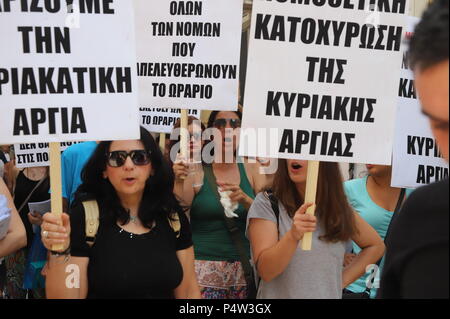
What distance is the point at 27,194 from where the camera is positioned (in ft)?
17.3

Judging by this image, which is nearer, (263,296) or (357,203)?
(263,296)

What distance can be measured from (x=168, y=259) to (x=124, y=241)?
0.24 meters

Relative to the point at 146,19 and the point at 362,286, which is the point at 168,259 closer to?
the point at 362,286

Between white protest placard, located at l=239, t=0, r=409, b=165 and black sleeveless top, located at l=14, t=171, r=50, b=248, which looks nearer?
white protest placard, located at l=239, t=0, r=409, b=165

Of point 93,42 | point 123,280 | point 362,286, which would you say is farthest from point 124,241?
point 362,286

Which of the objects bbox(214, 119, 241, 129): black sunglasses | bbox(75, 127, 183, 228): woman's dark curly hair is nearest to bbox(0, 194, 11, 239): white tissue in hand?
bbox(75, 127, 183, 228): woman's dark curly hair

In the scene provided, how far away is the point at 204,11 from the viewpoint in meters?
4.84

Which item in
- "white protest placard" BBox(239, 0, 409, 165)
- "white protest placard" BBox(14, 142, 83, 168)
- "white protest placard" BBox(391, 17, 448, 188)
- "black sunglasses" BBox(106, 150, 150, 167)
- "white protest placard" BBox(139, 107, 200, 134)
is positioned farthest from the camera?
"white protest placard" BBox(139, 107, 200, 134)

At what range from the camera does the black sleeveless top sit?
5117mm

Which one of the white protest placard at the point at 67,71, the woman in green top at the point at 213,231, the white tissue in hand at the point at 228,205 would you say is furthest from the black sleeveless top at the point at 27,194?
the white protest placard at the point at 67,71

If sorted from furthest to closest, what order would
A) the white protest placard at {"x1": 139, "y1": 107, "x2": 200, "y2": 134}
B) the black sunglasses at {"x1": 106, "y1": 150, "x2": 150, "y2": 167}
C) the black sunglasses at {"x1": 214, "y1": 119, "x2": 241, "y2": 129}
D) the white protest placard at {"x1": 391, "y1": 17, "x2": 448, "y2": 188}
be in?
the white protest placard at {"x1": 139, "y1": 107, "x2": 200, "y2": 134}
the black sunglasses at {"x1": 214, "y1": 119, "x2": 241, "y2": 129}
the white protest placard at {"x1": 391, "y1": 17, "x2": 448, "y2": 188}
the black sunglasses at {"x1": 106, "y1": 150, "x2": 150, "y2": 167}

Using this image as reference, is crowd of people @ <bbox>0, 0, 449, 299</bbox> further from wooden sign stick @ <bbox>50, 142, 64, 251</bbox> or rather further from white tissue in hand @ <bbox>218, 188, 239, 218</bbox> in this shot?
white tissue in hand @ <bbox>218, 188, 239, 218</bbox>

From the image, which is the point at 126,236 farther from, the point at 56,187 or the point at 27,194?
the point at 27,194

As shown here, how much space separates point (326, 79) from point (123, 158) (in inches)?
45.0
